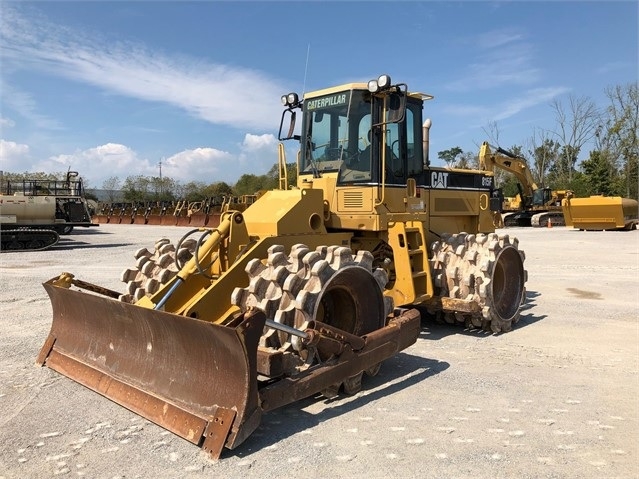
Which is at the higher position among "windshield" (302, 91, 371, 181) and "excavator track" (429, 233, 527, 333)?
"windshield" (302, 91, 371, 181)

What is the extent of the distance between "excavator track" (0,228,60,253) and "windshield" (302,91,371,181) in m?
15.7

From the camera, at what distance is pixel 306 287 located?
4508 mm

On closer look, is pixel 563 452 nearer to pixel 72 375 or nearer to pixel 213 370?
pixel 213 370

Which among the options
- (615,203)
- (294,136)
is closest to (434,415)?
(294,136)

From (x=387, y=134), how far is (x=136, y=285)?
3.54 meters

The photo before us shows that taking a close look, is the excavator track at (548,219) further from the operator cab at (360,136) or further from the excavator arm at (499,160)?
the operator cab at (360,136)

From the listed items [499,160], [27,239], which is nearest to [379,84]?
[499,160]

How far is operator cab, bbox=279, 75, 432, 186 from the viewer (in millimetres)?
6555

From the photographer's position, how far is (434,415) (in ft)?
14.0

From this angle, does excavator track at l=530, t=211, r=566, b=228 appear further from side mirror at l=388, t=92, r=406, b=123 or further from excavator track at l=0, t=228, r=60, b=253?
side mirror at l=388, t=92, r=406, b=123

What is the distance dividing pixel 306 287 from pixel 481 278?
10.0 feet

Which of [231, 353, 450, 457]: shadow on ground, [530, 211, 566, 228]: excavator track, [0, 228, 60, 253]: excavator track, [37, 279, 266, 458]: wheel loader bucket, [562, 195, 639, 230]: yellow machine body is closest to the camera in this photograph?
[37, 279, 266, 458]: wheel loader bucket

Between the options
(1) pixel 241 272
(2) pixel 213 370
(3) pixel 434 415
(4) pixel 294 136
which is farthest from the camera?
(4) pixel 294 136

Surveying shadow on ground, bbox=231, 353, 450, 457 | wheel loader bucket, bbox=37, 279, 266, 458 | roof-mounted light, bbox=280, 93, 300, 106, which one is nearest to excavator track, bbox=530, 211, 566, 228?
roof-mounted light, bbox=280, 93, 300, 106
